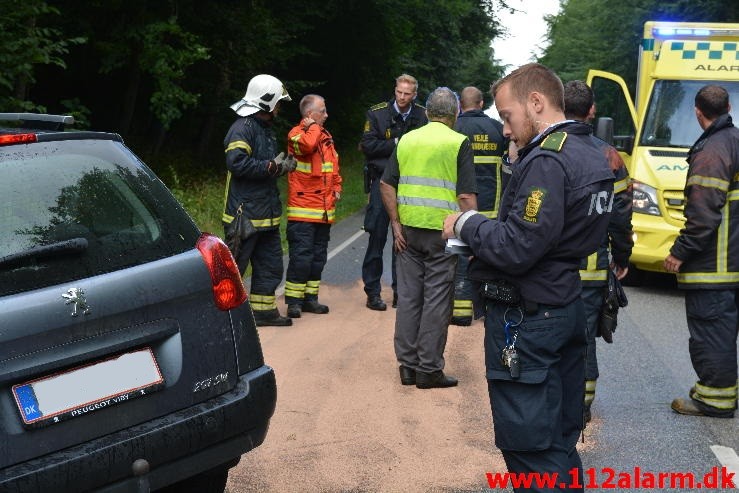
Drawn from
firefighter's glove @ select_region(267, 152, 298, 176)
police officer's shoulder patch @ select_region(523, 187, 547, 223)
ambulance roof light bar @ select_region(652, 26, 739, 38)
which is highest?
ambulance roof light bar @ select_region(652, 26, 739, 38)

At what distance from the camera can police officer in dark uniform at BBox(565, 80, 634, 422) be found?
5906 mm

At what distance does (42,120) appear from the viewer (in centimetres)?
439

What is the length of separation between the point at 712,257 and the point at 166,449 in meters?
3.88

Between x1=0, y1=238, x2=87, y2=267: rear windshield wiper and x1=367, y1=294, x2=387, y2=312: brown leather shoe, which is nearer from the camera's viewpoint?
x1=0, y1=238, x2=87, y2=267: rear windshield wiper

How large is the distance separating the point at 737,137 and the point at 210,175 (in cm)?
1823

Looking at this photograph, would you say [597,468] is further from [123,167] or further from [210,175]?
[210,175]

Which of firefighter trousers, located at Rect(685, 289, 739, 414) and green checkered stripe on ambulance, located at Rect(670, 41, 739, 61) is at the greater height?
green checkered stripe on ambulance, located at Rect(670, 41, 739, 61)

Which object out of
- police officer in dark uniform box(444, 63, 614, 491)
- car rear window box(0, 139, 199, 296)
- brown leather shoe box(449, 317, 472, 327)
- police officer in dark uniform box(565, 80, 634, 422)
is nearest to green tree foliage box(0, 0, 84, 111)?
brown leather shoe box(449, 317, 472, 327)

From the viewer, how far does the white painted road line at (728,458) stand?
5.43 metres

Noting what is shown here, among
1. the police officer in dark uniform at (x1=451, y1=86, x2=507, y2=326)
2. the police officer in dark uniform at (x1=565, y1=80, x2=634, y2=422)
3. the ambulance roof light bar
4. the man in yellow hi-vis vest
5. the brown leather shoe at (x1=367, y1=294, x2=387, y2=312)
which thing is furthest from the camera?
the ambulance roof light bar

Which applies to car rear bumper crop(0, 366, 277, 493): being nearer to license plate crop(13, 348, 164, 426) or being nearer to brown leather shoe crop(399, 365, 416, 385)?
license plate crop(13, 348, 164, 426)

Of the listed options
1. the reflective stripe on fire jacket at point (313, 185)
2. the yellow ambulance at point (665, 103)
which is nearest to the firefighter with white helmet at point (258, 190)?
the reflective stripe on fire jacket at point (313, 185)

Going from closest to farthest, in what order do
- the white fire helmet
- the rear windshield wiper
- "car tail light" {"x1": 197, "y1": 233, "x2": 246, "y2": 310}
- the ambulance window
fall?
the rear windshield wiper → "car tail light" {"x1": 197, "y1": 233, "x2": 246, "y2": 310} → the white fire helmet → the ambulance window

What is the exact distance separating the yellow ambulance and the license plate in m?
7.98
